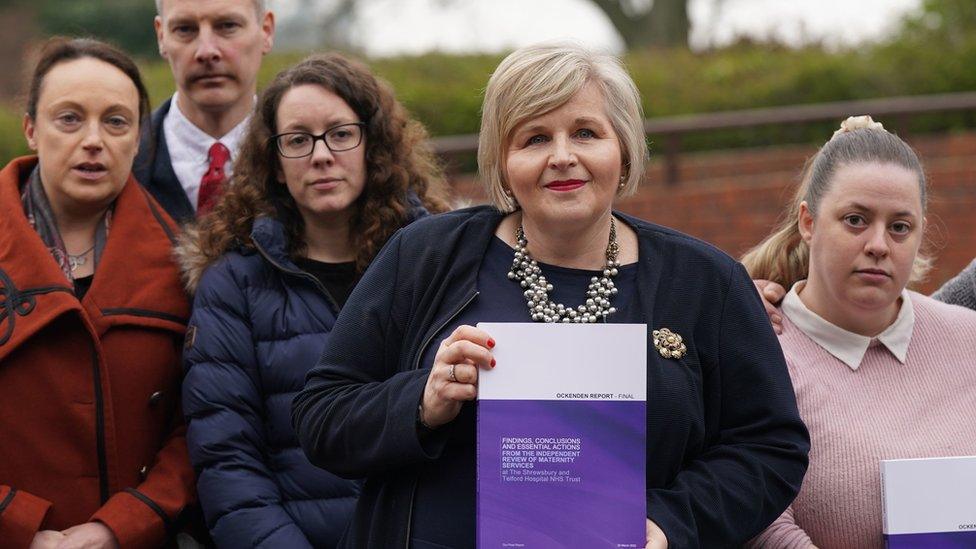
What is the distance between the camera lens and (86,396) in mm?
3615

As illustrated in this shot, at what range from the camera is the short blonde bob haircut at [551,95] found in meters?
2.93

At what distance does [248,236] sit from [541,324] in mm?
1376

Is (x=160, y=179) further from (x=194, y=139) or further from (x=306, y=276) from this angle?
(x=306, y=276)

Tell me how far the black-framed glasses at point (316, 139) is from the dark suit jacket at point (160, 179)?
2.11 ft

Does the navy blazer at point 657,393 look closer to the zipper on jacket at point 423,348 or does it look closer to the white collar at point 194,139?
the zipper on jacket at point 423,348

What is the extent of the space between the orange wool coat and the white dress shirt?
28.6 inches

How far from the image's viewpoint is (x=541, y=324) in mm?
2791

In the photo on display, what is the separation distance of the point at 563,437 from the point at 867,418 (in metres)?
1.04

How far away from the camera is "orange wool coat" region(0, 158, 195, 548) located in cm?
356

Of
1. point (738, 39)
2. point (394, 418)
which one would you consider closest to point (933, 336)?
point (394, 418)

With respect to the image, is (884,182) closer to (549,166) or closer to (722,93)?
(549,166)

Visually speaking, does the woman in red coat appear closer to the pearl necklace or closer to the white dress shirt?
the white dress shirt

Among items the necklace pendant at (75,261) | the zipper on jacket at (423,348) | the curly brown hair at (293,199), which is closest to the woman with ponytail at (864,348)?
the zipper on jacket at (423,348)

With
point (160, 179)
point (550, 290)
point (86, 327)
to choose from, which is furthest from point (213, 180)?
point (550, 290)
